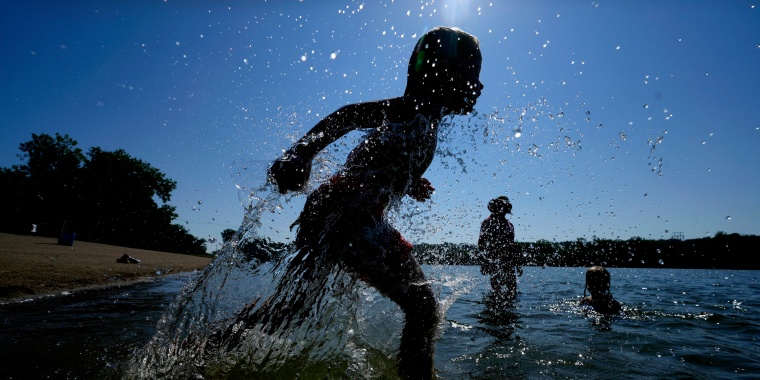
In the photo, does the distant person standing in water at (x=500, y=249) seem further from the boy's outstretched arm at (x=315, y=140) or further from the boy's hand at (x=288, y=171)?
the boy's hand at (x=288, y=171)

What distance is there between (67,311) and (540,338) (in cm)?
454

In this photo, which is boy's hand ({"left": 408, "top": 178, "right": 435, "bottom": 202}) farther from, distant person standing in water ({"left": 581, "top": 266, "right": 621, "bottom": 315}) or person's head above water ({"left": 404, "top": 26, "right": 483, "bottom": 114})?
distant person standing in water ({"left": 581, "top": 266, "right": 621, "bottom": 315})

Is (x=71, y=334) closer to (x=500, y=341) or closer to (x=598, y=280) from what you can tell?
(x=500, y=341)

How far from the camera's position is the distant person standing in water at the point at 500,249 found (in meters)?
6.48

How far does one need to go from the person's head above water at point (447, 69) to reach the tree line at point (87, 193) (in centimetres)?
4208

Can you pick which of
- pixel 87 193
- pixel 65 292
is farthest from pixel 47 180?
pixel 65 292

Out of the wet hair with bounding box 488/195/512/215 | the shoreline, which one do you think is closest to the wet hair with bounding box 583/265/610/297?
the wet hair with bounding box 488/195/512/215

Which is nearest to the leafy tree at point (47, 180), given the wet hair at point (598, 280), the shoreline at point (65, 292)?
the shoreline at point (65, 292)

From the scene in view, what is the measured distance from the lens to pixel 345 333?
2.49 m

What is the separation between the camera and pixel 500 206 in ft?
22.2


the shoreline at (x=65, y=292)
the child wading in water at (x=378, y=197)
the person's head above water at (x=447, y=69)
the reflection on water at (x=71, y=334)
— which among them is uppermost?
the person's head above water at (x=447, y=69)

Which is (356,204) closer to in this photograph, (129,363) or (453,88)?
(453,88)

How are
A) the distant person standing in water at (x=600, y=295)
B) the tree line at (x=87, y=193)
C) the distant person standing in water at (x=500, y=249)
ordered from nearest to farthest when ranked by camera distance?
the distant person standing in water at (x=600, y=295), the distant person standing in water at (x=500, y=249), the tree line at (x=87, y=193)

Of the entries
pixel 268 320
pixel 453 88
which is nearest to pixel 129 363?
pixel 268 320
